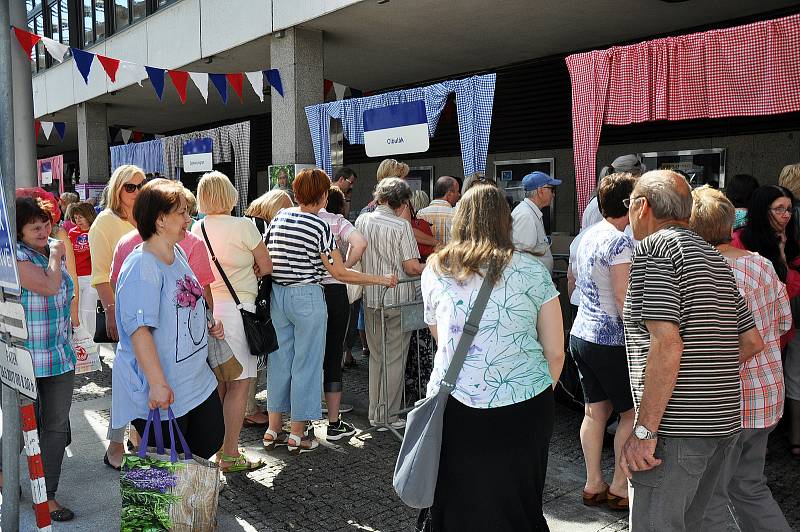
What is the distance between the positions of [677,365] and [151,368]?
2.33m

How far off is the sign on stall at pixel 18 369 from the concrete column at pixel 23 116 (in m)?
5.35

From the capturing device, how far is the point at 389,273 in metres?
5.50

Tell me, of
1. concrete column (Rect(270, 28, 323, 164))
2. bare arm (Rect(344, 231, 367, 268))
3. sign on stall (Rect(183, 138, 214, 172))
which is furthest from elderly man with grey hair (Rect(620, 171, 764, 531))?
sign on stall (Rect(183, 138, 214, 172))

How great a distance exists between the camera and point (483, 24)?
360 inches

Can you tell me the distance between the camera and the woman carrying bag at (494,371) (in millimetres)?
2773

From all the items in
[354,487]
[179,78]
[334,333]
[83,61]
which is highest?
[83,61]

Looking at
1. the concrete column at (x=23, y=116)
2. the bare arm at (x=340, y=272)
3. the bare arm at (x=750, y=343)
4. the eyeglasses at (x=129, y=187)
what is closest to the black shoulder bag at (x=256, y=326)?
the bare arm at (x=340, y=272)

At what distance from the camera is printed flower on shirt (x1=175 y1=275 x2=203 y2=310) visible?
345 centimetres

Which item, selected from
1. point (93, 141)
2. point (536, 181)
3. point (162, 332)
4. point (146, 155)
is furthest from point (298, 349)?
point (93, 141)

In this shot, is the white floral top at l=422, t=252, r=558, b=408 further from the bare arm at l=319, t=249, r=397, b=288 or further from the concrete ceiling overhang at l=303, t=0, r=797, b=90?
the concrete ceiling overhang at l=303, t=0, r=797, b=90

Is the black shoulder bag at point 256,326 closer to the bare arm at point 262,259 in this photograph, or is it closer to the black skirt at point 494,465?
the bare arm at point 262,259

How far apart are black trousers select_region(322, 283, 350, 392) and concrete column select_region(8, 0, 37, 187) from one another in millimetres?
4274

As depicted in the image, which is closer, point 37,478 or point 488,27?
point 37,478

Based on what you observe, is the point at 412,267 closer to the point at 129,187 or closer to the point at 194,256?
the point at 194,256
